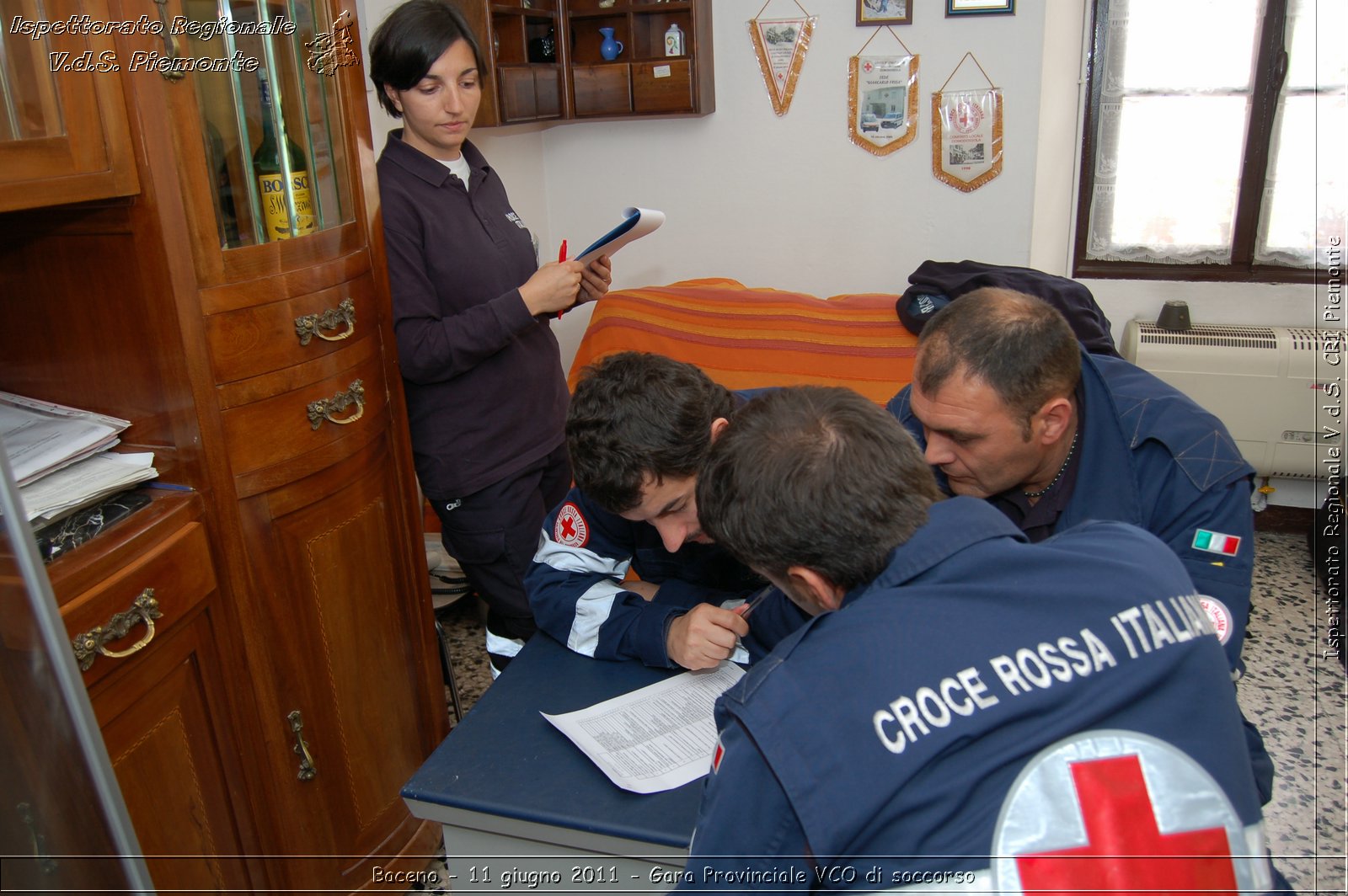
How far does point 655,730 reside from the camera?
1.27 meters

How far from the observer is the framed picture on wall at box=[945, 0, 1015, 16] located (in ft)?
10.4

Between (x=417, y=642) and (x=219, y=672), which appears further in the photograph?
(x=417, y=642)

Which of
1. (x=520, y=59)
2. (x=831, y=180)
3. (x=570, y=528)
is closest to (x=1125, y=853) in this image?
(x=570, y=528)

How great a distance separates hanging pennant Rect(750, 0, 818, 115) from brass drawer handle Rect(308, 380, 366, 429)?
7.40ft

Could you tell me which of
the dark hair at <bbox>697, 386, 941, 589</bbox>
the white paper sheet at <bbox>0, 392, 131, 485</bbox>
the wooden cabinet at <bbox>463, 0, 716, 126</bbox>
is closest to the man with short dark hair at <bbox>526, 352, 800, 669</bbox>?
the dark hair at <bbox>697, 386, 941, 589</bbox>

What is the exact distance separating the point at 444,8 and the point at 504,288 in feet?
1.80

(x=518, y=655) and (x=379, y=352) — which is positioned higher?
(x=379, y=352)

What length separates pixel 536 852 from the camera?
121 centimetres

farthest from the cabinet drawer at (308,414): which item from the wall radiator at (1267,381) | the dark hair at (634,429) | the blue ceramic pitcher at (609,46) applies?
the wall radiator at (1267,381)

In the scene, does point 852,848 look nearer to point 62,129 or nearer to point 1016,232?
point 62,129

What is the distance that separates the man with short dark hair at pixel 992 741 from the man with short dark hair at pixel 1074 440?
50 centimetres

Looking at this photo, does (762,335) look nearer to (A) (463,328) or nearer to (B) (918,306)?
(B) (918,306)

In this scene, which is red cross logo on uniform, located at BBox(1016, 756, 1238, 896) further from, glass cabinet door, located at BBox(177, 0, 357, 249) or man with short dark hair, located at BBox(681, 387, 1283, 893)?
glass cabinet door, located at BBox(177, 0, 357, 249)

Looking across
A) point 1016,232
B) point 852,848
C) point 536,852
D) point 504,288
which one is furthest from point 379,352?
point 1016,232
